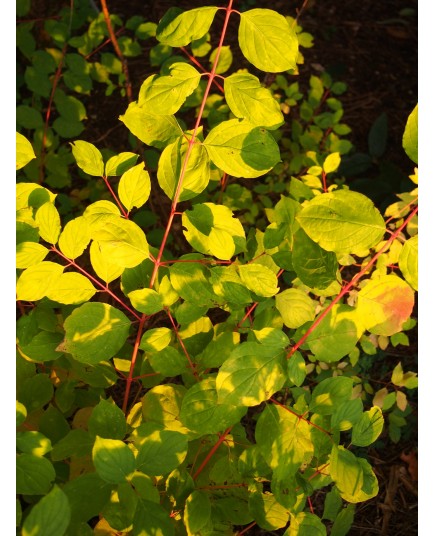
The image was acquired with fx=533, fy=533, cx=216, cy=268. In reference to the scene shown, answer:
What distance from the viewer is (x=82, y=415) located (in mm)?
1225

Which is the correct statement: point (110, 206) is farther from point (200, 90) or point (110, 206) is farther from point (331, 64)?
point (331, 64)

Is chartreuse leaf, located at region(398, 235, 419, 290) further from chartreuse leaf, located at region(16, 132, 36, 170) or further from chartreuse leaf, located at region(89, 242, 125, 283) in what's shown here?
chartreuse leaf, located at region(16, 132, 36, 170)

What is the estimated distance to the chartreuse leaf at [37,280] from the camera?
88cm

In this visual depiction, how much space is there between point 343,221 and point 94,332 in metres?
0.45

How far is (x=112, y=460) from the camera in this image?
740mm

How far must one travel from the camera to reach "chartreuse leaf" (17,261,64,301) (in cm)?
88

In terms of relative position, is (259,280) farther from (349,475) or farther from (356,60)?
(356,60)

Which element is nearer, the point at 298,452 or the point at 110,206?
the point at 298,452

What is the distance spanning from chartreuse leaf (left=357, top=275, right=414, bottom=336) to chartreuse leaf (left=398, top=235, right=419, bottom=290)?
2 cm

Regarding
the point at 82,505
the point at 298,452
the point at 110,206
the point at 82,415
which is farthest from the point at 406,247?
the point at 82,415

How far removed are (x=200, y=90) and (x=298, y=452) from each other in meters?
1.54

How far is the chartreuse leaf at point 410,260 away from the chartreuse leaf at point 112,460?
1.59ft

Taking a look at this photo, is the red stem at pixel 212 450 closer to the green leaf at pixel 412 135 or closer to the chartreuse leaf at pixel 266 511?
the chartreuse leaf at pixel 266 511

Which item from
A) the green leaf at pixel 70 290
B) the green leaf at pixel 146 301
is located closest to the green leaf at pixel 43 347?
the green leaf at pixel 70 290
